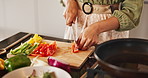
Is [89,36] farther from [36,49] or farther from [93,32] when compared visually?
[36,49]

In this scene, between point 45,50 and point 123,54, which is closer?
point 123,54

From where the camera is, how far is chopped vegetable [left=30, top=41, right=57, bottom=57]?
4.54 ft

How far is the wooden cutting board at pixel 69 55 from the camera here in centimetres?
131

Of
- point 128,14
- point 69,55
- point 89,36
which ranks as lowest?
point 69,55

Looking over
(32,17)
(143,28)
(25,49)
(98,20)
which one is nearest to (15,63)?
(25,49)

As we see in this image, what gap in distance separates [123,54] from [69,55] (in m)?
0.51

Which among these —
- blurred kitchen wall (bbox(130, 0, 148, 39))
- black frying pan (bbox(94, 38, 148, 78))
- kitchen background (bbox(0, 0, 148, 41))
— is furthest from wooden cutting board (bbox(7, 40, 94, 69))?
kitchen background (bbox(0, 0, 148, 41))

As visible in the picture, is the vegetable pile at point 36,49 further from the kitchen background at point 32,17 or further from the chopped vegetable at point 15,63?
the kitchen background at point 32,17

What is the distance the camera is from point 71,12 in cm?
155

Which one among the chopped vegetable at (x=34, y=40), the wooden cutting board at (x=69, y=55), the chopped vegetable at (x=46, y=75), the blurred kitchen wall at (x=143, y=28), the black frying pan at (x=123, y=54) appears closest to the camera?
the black frying pan at (x=123, y=54)

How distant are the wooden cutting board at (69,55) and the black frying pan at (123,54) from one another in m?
0.36

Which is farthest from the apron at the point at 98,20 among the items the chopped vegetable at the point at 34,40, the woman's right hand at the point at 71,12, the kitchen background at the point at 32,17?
the kitchen background at the point at 32,17

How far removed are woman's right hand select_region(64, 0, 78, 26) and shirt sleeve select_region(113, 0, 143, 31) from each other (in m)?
0.25

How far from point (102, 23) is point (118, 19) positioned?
0.09 m
